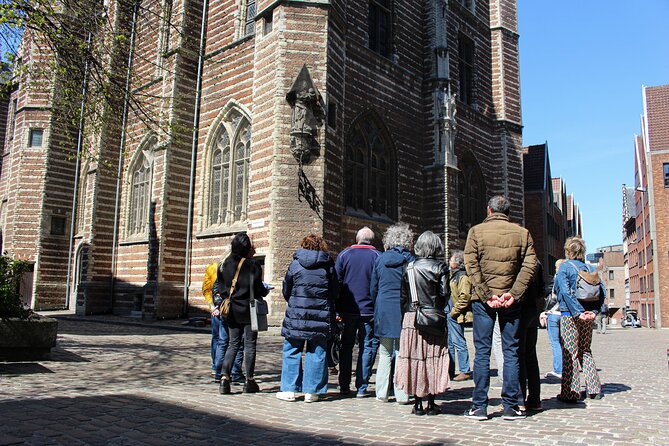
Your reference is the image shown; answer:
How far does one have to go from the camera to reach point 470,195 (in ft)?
72.9

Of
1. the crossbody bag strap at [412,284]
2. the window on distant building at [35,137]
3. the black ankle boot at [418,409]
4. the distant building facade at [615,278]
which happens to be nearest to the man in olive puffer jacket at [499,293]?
the black ankle boot at [418,409]

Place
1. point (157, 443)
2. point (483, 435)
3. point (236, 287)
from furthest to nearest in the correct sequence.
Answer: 1. point (236, 287)
2. point (483, 435)
3. point (157, 443)

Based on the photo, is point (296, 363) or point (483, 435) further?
point (296, 363)

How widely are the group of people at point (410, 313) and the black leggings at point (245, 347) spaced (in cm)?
1

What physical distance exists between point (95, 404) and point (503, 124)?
21809 mm

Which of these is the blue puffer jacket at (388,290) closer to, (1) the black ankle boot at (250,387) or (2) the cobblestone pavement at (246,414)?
(2) the cobblestone pavement at (246,414)

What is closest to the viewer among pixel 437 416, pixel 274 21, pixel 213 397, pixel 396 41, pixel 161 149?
pixel 437 416

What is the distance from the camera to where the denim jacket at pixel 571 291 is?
6074 mm

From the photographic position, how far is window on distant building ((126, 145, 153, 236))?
1983 centimetres

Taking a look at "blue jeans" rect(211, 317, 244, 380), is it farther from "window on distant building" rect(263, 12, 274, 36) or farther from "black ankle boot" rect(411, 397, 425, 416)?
"window on distant building" rect(263, 12, 274, 36)

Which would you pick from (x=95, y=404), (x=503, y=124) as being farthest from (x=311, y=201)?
(x=503, y=124)

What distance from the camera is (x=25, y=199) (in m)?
23.6

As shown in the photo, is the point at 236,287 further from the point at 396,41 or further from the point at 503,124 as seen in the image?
the point at 503,124

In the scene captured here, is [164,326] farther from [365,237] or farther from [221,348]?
[365,237]
